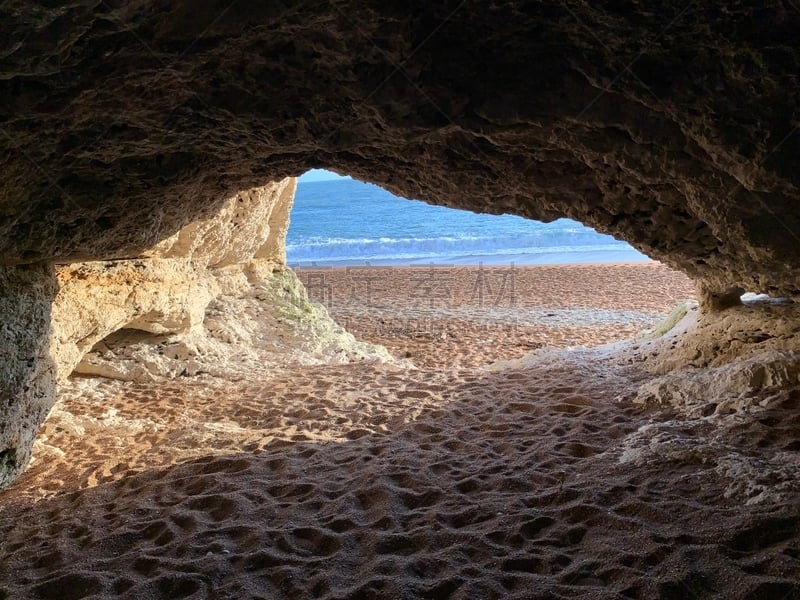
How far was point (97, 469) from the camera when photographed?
13.2 ft

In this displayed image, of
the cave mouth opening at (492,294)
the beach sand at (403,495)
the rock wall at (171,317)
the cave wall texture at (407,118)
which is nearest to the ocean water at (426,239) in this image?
the cave mouth opening at (492,294)

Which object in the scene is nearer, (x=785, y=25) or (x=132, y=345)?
(x=785, y=25)

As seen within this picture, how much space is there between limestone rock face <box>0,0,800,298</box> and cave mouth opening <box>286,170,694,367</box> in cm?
524

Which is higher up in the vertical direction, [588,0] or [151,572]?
[588,0]

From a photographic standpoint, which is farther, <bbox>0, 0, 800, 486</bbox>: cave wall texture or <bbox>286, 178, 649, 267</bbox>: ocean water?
<bbox>286, 178, 649, 267</bbox>: ocean water

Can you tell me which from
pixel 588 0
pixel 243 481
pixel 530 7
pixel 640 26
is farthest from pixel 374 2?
pixel 243 481

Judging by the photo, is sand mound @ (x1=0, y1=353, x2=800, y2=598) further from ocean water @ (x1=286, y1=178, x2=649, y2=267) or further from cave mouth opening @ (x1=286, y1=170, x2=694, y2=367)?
ocean water @ (x1=286, y1=178, x2=649, y2=267)

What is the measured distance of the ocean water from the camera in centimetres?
2811

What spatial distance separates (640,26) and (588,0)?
0.24 metres

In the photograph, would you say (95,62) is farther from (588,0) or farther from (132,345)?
(132,345)

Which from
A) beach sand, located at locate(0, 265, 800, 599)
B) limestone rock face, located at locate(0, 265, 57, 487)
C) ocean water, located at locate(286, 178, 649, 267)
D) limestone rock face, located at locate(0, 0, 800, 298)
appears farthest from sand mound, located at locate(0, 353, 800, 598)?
ocean water, located at locate(286, 178, 649, 267)

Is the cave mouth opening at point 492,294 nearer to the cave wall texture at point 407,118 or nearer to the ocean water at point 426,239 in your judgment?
the ocean water at point 426,239

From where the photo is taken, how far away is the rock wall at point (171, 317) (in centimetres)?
387

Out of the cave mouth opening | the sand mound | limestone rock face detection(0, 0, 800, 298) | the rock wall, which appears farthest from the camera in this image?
the cave mouth opening
